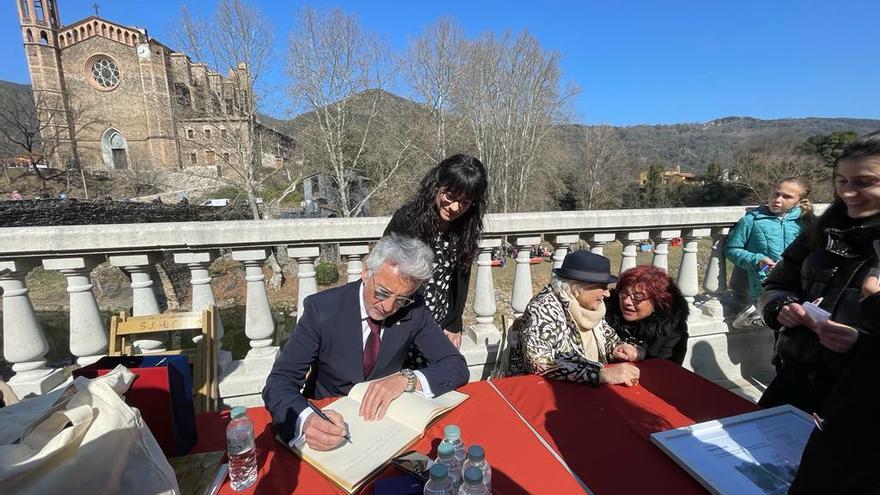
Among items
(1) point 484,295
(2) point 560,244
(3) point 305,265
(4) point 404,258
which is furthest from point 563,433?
(3) point 305,265

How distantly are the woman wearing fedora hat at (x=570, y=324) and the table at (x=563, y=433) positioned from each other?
217 mm

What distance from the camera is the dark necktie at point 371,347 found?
1911 mm

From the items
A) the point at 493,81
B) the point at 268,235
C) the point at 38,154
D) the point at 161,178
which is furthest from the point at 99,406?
the point at 38,154

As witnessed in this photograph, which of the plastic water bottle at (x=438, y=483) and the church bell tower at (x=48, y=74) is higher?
the church bell tower at (x=48, y=74)

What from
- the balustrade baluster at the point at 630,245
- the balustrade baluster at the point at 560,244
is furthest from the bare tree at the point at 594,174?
the balustrade baluster at the point at 560,244

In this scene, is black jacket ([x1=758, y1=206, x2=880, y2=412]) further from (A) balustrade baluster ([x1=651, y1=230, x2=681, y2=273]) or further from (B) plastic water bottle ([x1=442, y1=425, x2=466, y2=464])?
(B) plastic water bottle ([x1=442, y1=425, x2=466, y2=464])

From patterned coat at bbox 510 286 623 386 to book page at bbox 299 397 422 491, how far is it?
2.89 ft

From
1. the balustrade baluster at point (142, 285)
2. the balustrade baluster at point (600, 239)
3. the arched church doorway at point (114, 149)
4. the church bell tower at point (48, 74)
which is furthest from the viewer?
the arched church doorway at point (114, 149)

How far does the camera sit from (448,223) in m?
2.36

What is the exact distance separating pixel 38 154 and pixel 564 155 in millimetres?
43900

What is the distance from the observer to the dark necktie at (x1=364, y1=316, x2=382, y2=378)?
1.91 metres

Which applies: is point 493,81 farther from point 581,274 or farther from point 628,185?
point 581,274

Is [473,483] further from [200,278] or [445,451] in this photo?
[200,278]

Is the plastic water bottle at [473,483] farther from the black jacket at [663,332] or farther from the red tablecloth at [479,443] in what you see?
the black jacket at [663,332]
